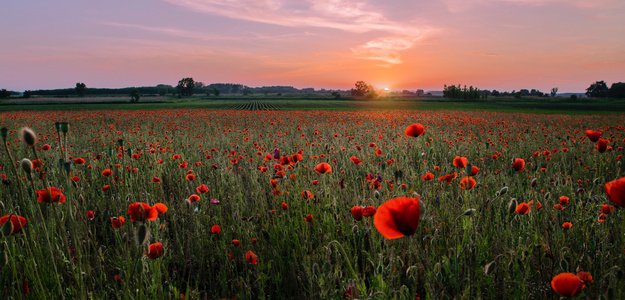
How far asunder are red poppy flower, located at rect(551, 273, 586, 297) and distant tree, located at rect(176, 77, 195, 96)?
142 m

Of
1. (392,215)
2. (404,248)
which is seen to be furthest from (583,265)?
(392,215)

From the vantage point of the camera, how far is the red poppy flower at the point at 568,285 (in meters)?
1.07

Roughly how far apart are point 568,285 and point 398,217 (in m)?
0.62

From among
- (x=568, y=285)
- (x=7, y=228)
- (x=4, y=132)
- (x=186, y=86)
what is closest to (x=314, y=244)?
(x=568, y=285)

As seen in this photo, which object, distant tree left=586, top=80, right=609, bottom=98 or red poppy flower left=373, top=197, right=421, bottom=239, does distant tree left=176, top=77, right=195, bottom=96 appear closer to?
red poppy flower left=373, top=197, right=421, bottom=239

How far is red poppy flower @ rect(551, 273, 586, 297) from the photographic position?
1072mm

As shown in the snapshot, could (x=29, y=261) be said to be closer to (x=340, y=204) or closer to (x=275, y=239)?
(x=275, y=239)

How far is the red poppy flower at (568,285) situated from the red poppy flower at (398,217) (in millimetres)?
524

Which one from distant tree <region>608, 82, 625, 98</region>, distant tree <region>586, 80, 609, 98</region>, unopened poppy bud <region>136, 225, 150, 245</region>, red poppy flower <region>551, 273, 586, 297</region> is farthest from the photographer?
distant tree <region>586, 80, 609, 98</region>

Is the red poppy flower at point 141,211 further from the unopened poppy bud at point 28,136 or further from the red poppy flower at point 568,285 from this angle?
the red poppy flower at point 568,285

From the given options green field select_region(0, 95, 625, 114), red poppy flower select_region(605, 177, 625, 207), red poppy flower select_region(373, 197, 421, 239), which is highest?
green field select_region(0, 95, 625, 114)

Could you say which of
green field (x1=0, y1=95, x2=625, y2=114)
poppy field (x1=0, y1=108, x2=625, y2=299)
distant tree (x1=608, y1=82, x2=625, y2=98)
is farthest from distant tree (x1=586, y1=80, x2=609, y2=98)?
poppy field (x1=0, y1=108, x2=625, y2=299)

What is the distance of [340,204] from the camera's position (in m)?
2.96

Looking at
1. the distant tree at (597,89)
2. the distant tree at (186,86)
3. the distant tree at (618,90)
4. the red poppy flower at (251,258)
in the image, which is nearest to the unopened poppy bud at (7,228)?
the red poppy flower at (251,258)
